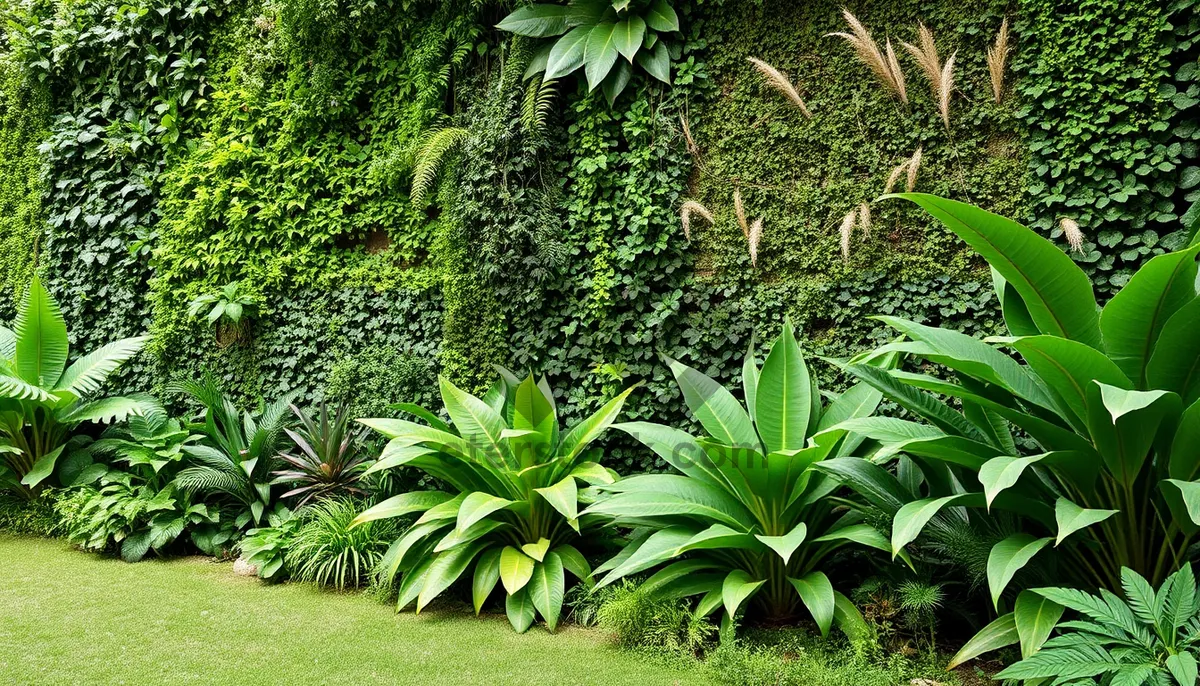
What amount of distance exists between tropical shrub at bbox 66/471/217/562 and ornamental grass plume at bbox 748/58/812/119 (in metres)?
4.19

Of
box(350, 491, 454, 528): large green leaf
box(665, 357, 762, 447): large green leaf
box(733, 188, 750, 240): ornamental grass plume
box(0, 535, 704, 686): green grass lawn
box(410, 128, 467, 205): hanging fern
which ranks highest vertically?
box(410, 128, 467, 205): hanging fern

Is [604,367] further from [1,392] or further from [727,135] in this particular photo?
[1,392]

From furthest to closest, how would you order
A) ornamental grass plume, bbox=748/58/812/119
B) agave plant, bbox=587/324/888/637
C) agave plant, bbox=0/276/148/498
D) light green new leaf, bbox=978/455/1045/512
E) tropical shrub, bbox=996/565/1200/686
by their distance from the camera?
agave plant, bbox=0/276/148/498, ornamental grass plume, bbox=748/58/812/119, agave plant, bbox=587/324/888/637, light green new leaf, bbox=978/455/1045/512, tropical shrub, bbox=996/565/1200/686

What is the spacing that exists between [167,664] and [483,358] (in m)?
2.28

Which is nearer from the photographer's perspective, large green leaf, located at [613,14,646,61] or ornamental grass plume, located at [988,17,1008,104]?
ornamental grass plume, located at [988,17,1008,104]

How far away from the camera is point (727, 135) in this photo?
4.00 m

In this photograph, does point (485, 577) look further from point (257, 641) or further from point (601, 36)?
Result: point (601, 36)

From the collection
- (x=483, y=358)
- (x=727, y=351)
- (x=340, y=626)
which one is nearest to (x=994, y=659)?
(x=727, y=351)

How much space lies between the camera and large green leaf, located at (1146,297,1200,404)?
7.11 feet

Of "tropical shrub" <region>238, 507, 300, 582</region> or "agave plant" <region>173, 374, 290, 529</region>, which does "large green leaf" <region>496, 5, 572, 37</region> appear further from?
"tropical shrub" <region>238, 507, 300, 582</region>

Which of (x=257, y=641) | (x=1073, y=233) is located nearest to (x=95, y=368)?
(x=257, y=641)

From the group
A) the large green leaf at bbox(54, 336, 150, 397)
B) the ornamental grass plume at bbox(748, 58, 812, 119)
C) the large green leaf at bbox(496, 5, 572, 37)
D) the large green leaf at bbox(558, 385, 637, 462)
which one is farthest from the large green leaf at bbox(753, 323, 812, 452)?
the large green leaf at bbox(54, 336, 150, 397)

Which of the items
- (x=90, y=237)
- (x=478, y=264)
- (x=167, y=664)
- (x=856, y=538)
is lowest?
(x=167, y=664)

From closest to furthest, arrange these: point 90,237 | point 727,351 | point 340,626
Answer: point 340,626 → point 727,351 → point 90,237
